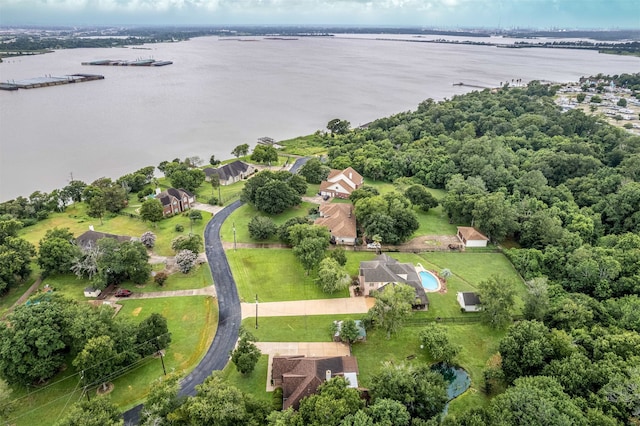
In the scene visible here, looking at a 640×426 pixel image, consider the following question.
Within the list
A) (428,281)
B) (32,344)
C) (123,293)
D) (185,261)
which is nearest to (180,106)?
(185,261)

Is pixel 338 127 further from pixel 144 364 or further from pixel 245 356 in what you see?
pixel 144 364

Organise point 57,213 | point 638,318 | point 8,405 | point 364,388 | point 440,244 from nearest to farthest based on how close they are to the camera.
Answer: point 8,405 < point 364,388 < point 638,318 < point 440,244 < point 57,213

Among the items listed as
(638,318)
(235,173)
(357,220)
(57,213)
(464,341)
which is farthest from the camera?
(235,173)

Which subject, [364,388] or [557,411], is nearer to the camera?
[557,411]

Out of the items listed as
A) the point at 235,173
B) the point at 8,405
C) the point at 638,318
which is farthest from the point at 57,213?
the point at 638,318

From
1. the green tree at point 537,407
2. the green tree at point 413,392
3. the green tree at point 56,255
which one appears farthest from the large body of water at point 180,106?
the green tree at point 537,407

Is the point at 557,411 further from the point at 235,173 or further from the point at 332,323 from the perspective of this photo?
the point at 235,173

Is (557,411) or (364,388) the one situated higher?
(557,411)
